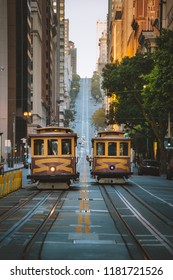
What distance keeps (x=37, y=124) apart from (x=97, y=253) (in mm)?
131457

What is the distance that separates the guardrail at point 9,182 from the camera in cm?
2995

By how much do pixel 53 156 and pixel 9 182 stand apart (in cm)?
290

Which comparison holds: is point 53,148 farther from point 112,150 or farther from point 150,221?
point 150,221

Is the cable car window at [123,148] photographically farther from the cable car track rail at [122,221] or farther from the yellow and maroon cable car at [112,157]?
the cable car track rail at [122,221]

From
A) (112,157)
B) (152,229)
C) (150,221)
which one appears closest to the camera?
(152,229)

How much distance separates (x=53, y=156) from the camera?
33750 mm

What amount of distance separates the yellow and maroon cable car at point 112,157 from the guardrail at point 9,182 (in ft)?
17.5

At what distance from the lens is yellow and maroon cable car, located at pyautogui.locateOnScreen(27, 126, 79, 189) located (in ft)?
110

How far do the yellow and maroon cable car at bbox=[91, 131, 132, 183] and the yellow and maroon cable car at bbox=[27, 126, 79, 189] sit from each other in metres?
5.22

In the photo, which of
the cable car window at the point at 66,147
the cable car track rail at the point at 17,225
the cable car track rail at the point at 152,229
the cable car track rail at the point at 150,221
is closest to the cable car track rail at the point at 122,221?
the cable car track rail at the point at 150,221

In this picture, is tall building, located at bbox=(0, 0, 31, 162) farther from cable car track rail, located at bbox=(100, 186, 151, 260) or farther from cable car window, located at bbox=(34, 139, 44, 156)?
cable car track rail, located at bbox=(100, 186, 151, 260)

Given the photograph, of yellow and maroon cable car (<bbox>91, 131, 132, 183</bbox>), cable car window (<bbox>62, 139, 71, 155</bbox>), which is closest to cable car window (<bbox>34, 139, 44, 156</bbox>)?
cable car window (<bbox>62, 139, 71, 155</bbox>)

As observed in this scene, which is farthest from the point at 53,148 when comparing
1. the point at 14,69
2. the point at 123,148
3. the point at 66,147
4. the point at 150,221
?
the point at 14,69
